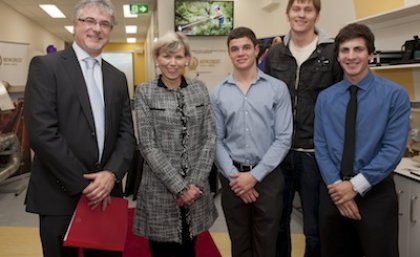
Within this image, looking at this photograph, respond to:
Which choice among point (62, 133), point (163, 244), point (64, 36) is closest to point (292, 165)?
point (163, 244)

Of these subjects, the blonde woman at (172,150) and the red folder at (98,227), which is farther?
the blonde woman at (172,150)

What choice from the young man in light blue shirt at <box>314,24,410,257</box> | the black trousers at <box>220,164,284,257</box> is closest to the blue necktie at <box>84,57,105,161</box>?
the black trousers at <box>220,164,284,257</box>

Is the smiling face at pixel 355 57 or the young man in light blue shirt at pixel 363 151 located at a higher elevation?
the smiling face at pixel 355 57

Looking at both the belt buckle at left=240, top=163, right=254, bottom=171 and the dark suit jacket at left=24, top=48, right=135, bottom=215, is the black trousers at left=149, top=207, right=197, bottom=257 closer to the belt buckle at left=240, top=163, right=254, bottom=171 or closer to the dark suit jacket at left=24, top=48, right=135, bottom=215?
the belt buckle at left=240, top=163, right=254, bottom=171

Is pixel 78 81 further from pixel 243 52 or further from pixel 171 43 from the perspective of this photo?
pixel 243 52

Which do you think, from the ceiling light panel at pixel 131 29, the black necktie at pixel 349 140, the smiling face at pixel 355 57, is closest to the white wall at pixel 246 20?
the smiling face at pixel 355 57

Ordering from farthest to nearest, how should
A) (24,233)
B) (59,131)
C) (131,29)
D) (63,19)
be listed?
(131,29) < (63,19) < (24,233) < (59,131)

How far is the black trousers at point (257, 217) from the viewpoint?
2.06 m

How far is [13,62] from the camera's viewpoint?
565 centimetres

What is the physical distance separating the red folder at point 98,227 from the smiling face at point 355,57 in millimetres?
1291

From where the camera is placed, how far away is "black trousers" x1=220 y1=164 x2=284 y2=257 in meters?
2.06

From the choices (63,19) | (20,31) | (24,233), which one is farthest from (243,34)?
(63,19)

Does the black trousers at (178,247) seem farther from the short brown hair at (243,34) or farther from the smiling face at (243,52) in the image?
the short brown hair at (243,34)

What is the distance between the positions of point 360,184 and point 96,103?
129cm
